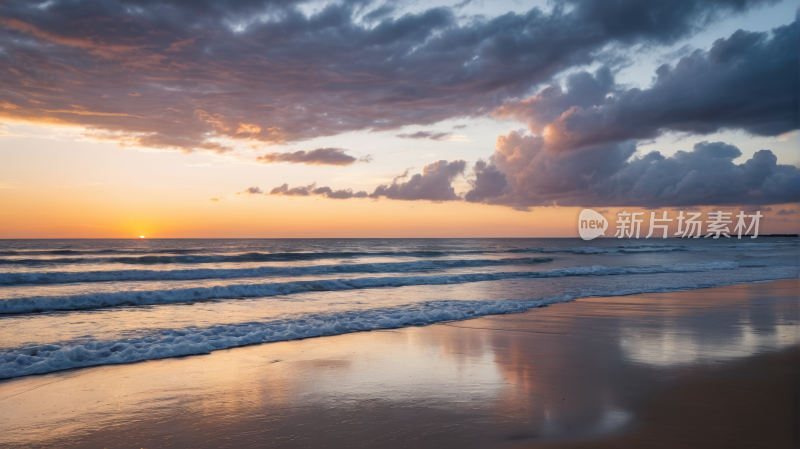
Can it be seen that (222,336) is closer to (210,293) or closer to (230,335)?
(230,335)

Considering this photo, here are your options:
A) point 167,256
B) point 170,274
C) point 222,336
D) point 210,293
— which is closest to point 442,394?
point 222,336

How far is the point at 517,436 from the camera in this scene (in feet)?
14.5

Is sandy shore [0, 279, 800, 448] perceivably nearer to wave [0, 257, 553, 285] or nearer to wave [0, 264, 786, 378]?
wave [0, 264, 786, 378]

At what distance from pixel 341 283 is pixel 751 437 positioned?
1779 centimetres

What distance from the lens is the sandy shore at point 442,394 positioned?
4.44 m

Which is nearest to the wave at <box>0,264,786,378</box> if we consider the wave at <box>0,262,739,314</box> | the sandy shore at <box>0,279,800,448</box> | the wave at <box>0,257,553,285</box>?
the sandy shore at <box>0,279,800,448</box>

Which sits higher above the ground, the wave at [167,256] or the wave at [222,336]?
the wave at [222,336]

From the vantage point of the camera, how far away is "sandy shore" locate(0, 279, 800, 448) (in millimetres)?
4441

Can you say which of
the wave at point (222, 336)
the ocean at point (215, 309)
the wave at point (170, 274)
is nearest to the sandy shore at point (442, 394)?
the wave at point (222, 336)

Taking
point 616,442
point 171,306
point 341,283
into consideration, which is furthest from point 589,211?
point 616,442

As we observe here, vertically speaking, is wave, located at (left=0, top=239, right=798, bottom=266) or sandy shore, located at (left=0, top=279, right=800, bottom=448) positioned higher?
sandy shore, located at (left=0, top=279, right=800, bottom=448)

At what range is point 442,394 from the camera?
562 centimetres

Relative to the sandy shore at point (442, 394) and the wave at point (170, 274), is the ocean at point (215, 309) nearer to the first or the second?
the wave at point (170, 274)

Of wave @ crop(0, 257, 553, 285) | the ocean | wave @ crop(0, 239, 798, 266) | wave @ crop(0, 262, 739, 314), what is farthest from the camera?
wave @ crop(0, 239, 798, 266)
